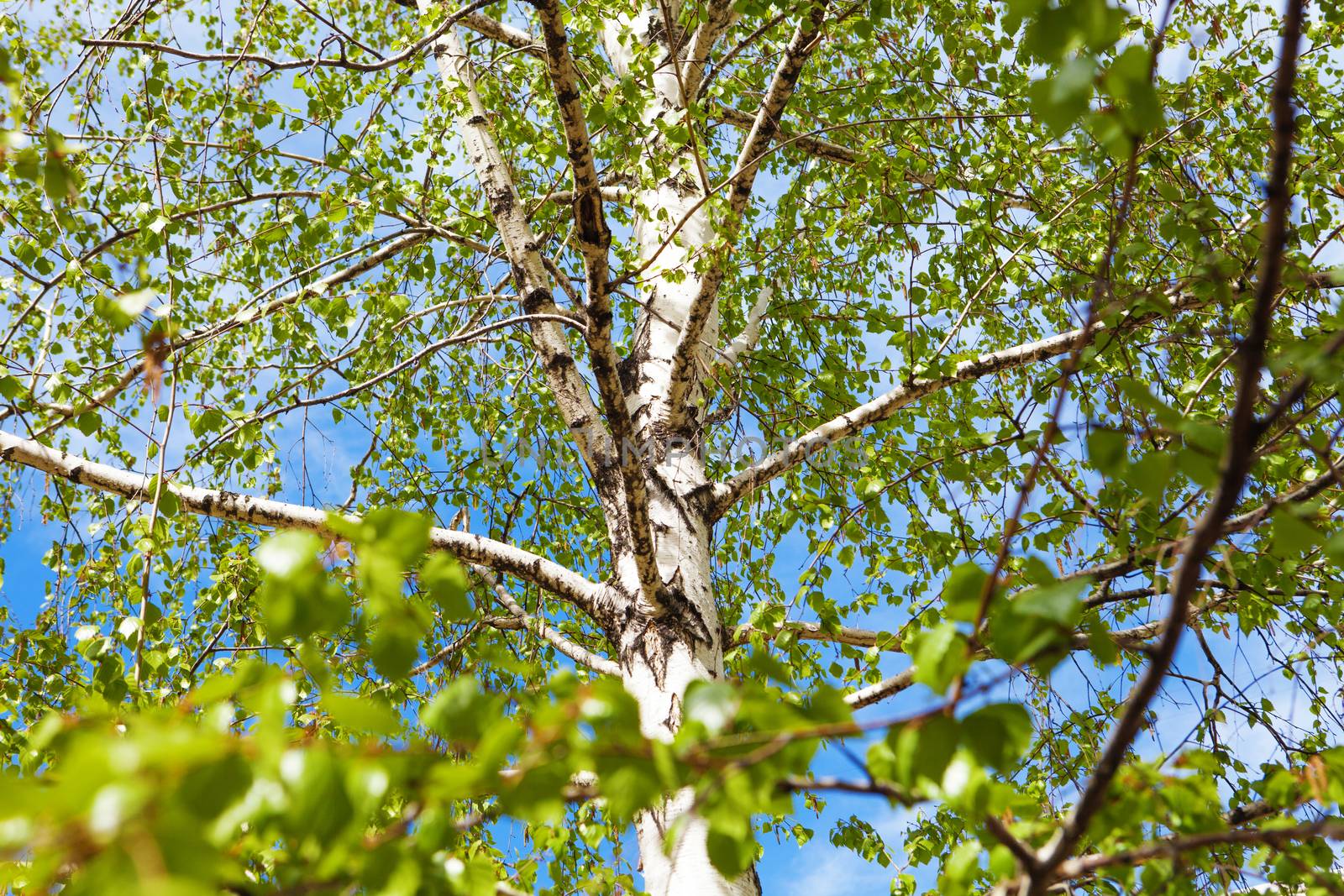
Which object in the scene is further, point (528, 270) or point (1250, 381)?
point (528, 270)

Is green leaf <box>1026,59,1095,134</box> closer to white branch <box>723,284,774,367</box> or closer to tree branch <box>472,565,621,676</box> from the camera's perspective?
tree branch <box>472,565,621,676</box>

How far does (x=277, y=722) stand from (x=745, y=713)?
1.48 feet

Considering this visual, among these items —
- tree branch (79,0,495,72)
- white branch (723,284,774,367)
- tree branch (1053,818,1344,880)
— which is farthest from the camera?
white branch (723,284,774,367)

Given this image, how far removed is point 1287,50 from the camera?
69cm

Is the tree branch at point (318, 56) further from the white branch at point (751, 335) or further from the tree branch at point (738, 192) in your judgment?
the white branch at point (751, 335)

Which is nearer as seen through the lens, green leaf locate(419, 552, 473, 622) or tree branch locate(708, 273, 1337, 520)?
green leaf locate(419, 552, 473, 622)

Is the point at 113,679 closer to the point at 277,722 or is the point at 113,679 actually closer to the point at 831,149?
the point at 277,722

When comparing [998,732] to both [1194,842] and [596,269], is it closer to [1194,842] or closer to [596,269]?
[1194,842]

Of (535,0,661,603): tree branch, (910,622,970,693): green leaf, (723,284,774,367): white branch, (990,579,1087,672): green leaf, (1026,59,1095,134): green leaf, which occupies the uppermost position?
(723,284,774,367): white branch

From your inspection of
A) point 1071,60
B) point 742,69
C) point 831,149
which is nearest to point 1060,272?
point 831,149

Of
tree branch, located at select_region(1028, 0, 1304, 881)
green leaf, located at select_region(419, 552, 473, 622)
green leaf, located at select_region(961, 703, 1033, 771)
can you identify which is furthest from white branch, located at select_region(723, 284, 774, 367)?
tree branch, located at select_region(1028, 0, 1304, 881)

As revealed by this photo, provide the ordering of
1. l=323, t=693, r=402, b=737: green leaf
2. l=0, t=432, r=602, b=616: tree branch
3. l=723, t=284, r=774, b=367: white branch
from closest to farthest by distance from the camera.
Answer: l=323, t=693, r=402, b=737: green leaf → l=0, t=432, r=602, b=616: tree branch → l=723, t=284, r=774, b=367: white branch

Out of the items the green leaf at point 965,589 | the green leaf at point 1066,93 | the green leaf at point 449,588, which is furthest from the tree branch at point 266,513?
the green leaf at point 1066,93

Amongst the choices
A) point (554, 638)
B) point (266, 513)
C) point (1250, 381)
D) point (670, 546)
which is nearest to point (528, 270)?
point (670, 546)
